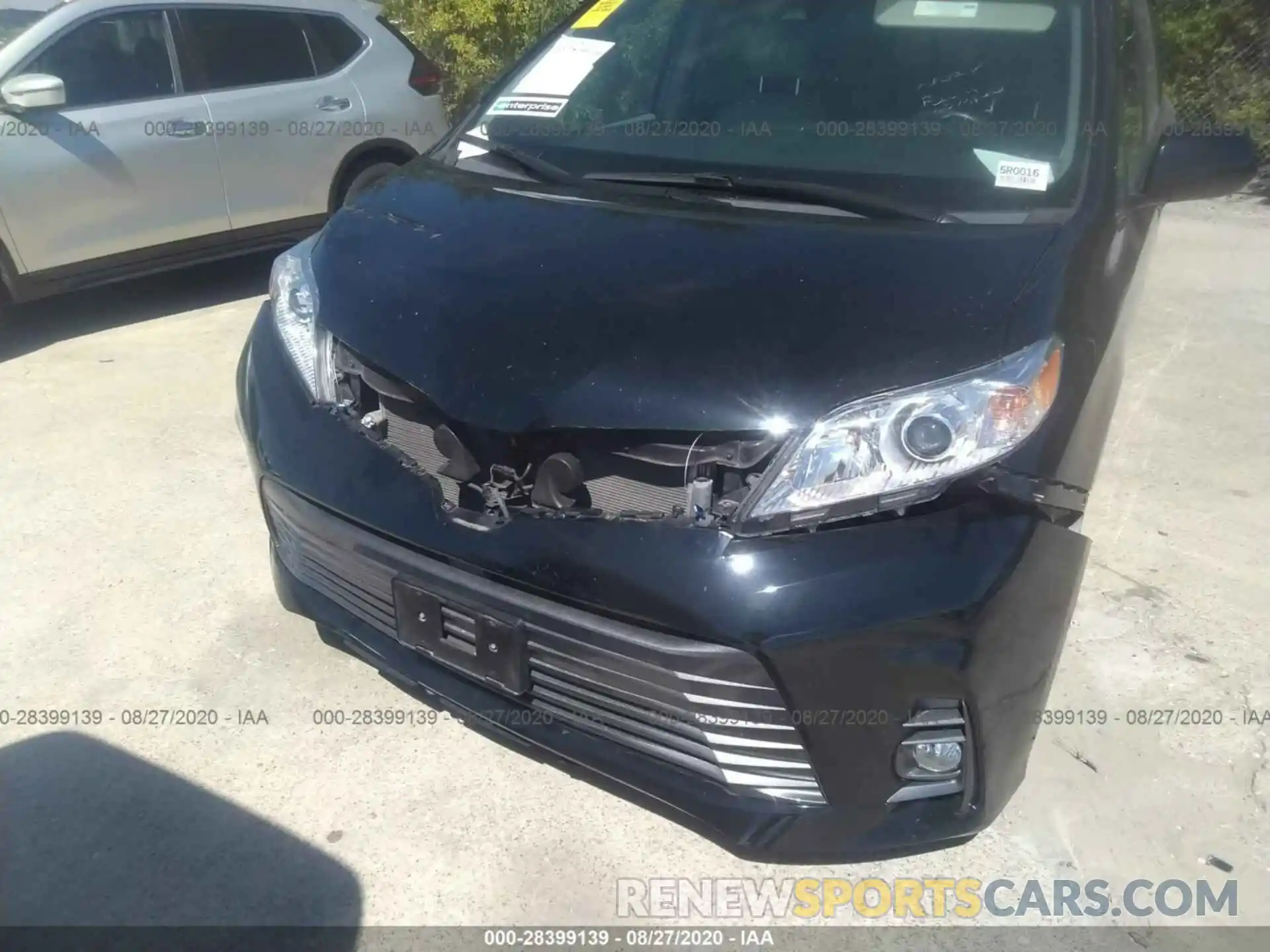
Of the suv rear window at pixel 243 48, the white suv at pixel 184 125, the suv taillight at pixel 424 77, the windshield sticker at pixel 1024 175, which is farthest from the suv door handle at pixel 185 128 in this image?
the windshield sticker at pixel 1024 175

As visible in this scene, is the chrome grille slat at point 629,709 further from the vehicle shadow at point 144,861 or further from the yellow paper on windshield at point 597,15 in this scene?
the yellow paper on windshield at point 597,15

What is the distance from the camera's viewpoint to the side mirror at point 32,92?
4.79 metres

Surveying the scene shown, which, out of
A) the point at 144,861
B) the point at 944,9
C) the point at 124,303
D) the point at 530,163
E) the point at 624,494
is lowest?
the point at 124,303

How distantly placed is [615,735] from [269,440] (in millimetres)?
998

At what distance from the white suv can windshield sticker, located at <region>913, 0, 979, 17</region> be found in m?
2.71

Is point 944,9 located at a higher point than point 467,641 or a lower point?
higher

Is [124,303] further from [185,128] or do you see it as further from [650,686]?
[650,686]

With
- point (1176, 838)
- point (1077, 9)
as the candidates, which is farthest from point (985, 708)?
point (1077, 9)

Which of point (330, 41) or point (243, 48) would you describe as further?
point (330, 41)

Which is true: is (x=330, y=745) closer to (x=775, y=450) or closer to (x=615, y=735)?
(x=615, y=735)

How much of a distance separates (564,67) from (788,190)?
107 cm

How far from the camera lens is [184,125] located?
5418mm

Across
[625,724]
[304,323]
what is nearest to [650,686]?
[625,724]

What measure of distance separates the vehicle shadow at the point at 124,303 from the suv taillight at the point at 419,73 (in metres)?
1.44
